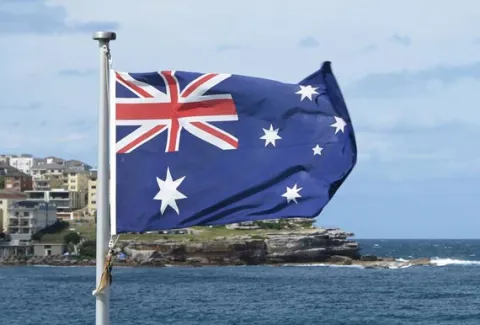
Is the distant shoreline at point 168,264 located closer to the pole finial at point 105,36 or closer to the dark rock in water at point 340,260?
the dark rock in water at point 340,260

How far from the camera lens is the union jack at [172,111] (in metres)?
14.9

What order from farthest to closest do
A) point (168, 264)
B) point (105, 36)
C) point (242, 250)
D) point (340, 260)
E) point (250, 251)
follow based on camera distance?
point (340, 260) < point (250, 251) < point (242, 250) < point (168, 264) < point (105, 36)

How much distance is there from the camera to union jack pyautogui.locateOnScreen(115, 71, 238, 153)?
48.9 feet

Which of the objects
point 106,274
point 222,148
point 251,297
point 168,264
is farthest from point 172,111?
point 168,264

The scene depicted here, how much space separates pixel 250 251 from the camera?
7121 inches

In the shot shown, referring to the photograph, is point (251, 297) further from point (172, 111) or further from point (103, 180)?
point (103, 180)

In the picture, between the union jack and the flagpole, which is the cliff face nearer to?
the union jack

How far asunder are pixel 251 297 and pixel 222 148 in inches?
3423

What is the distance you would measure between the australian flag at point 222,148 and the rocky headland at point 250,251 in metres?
160

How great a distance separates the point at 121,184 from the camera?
15.2 m

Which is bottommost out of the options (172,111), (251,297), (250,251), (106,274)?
(106,274)

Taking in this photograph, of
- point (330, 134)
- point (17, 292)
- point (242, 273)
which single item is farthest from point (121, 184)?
point (242, 273)

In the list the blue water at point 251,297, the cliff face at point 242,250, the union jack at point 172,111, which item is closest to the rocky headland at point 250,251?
the cliff face at point 242,250

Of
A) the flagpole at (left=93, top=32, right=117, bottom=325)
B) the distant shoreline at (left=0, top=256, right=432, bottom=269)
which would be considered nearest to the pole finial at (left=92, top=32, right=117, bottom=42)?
the flagpole at (left=93, top=32, right=117, bottom=325)
